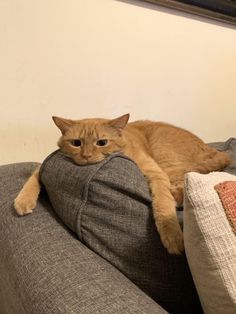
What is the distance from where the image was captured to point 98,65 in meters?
1.38

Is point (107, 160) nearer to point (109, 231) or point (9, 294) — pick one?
point (109, 231)

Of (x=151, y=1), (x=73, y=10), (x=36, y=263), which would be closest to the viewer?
(x=36, y=263)

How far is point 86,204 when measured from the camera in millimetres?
753

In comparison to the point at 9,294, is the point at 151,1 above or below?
above

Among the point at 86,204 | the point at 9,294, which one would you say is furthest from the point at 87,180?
the point at 9,294

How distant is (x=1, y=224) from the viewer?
2.74 feet

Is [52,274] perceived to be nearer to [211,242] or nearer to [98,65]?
[211,242]

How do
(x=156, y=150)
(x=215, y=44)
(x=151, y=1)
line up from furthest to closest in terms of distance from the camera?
(x=215, y=44) → (x=151, y=1) → (x=156, y=150)

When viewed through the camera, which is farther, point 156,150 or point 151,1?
point 151,1

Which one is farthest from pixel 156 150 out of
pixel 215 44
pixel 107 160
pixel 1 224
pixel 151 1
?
pixel 215 44

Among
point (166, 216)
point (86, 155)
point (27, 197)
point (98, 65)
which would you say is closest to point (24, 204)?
point (27, 197)

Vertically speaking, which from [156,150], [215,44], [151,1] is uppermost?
[151,1]

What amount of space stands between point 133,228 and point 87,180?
14 cm

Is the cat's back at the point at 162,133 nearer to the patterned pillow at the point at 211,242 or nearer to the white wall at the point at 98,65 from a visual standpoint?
the white wall at the point at 98,65
